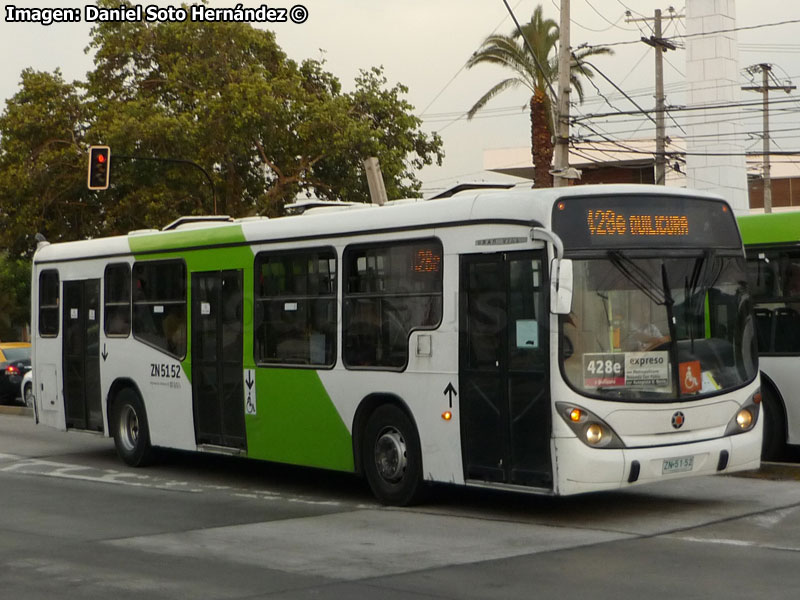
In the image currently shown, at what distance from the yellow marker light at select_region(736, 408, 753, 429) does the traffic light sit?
2240 cm

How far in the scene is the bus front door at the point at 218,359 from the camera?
1412 cm

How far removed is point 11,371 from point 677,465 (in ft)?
72.6

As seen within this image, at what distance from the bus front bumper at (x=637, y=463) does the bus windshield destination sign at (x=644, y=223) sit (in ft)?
5.55

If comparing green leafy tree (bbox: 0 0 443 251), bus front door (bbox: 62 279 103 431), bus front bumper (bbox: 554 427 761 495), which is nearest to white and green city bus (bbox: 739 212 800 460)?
bus front bumper (bbox: 554 427 761 495)

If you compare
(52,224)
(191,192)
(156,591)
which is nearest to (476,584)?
(156,591)

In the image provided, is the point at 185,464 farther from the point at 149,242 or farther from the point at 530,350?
the point at 530,350

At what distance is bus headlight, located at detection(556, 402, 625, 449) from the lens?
10398 millimetres

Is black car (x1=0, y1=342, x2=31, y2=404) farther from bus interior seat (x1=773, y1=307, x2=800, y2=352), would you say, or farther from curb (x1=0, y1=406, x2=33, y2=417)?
bus interior seat (x1=773, y1=307, x2=800, y2=352)

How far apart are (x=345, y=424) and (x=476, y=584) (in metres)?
4.46

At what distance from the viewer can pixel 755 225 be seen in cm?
1432

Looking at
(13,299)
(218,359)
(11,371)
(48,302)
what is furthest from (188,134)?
(13,299)

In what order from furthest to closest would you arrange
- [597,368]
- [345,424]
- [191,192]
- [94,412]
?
[191,192] < [94,412] < [345,424] < [597,368]

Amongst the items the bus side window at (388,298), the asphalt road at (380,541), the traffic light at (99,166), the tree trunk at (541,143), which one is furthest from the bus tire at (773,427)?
the traffic light at (99,166)

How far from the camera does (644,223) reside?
11.1 meters
